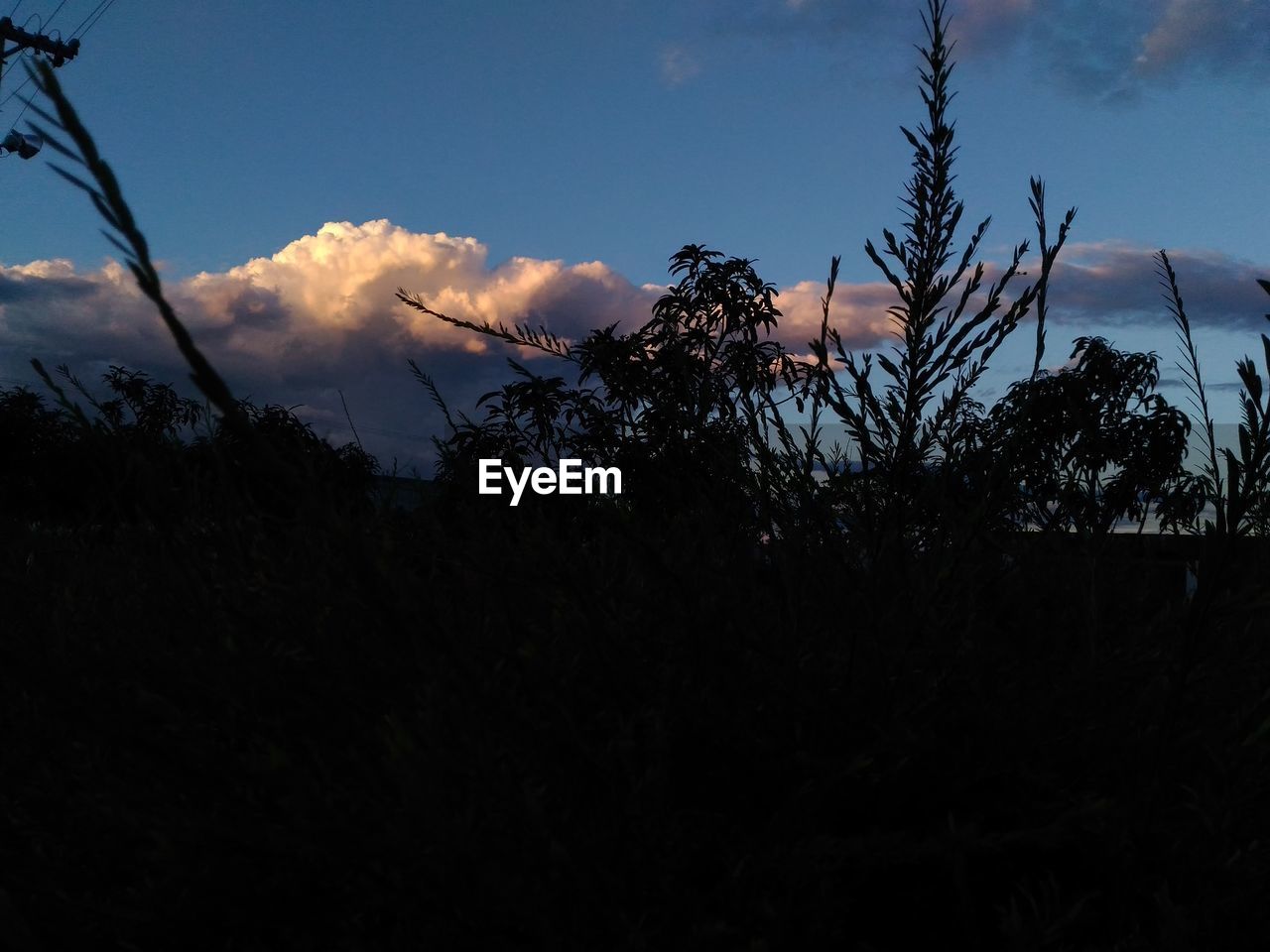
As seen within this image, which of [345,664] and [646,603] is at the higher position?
[646,603]

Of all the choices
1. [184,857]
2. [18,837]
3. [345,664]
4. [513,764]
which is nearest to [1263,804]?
[513,764]

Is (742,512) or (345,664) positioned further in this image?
(742,512)

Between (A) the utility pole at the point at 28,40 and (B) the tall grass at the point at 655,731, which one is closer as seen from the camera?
(B) the tall grass at the point at 655,731

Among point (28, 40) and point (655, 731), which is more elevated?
point (28, 40)

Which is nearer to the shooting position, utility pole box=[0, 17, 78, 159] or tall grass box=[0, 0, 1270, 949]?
tall grass box=[0, 0, 1270, 949]

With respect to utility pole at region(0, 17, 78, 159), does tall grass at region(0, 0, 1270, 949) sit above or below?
below

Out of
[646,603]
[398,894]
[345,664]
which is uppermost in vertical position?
[646,603]

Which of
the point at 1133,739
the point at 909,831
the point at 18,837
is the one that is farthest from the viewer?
the point at 18,837

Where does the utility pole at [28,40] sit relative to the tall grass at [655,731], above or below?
above

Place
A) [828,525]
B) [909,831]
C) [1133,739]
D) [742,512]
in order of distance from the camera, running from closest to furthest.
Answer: [909,831]
[1133,739]
[828,525]
[742,512]

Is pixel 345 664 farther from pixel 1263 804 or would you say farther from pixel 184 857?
pixel 1263 804

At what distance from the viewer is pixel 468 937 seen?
1.17m

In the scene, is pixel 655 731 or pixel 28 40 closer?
pixel 655 731

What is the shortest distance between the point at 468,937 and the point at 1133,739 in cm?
105
